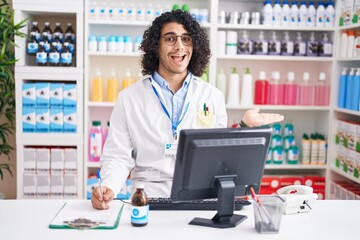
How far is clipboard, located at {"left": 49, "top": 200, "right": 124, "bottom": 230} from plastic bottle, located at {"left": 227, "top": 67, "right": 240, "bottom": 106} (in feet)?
6.78


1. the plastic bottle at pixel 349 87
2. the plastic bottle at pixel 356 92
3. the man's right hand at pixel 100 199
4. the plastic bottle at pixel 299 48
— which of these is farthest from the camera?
the plastic bottle at pixel 299 48

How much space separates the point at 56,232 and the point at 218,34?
2.56 meters

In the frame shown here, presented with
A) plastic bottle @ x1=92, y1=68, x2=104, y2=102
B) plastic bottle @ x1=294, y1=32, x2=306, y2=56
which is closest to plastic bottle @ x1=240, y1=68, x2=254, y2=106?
plastic bottle @ x1=294, y1=32, x2=306, y2=56

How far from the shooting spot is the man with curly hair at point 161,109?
227 centimetres

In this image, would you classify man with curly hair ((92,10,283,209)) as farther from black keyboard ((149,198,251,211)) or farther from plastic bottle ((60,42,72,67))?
plastic bottle ((60,42,72,67))

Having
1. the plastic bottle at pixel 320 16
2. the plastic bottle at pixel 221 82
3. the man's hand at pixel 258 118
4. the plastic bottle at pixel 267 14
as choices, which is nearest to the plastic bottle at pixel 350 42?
the plastic bottle at pixel 320 16

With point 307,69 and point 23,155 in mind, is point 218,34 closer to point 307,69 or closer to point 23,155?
point 307,69

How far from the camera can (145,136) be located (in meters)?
2.30

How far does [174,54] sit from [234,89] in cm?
157

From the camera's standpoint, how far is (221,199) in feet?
5.60

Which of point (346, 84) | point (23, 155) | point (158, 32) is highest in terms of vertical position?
point (158, 32)

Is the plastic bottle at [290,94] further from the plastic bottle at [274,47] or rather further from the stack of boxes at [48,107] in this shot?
the stack of boxes at [48,107]

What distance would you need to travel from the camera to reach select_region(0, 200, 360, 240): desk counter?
5.26 feet

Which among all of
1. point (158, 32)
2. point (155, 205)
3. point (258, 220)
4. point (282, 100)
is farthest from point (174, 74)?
point (282, 100)
